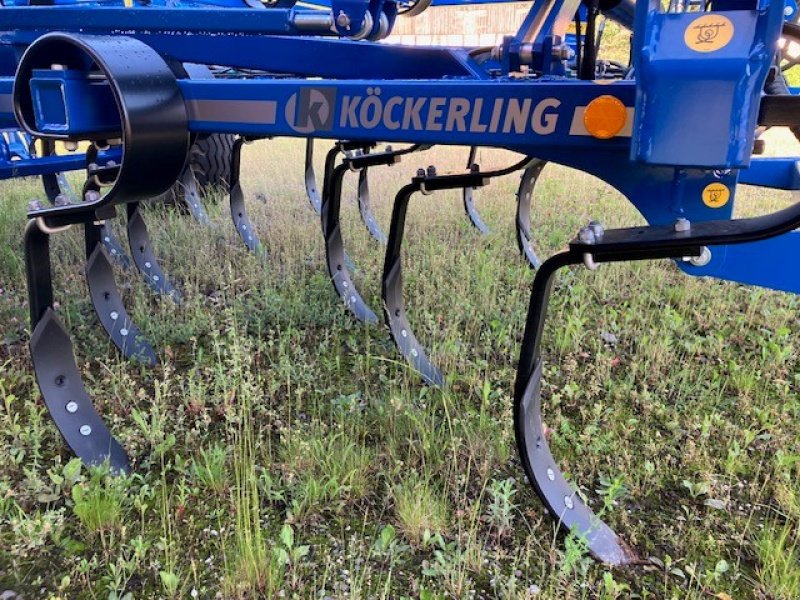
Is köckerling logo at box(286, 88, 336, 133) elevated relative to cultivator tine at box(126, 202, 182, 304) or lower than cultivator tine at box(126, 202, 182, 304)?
elevated

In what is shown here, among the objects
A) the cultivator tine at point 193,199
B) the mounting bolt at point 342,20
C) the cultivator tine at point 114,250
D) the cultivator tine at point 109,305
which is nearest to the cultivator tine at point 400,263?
the mounting bolt at point 342,20

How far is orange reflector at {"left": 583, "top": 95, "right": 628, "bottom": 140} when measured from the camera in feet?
4.61

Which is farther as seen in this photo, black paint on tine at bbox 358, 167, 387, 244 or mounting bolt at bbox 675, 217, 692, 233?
black paint on tine at bbox 358, 167, 387, 244

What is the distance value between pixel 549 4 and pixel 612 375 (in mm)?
1464

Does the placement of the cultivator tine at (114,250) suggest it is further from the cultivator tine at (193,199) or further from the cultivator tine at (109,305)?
the cultivator tine at (109,305)

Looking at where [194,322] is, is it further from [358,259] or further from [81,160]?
[81,160]

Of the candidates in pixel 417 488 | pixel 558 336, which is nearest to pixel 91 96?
pixel 417 488

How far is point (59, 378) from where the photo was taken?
199 cm

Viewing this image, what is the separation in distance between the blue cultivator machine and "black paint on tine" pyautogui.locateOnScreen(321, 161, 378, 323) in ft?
2.15

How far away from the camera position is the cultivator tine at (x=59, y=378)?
190 centimetres

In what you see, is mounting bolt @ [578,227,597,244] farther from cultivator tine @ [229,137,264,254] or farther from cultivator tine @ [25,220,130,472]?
cultivator tine @ [229,137,264,254]

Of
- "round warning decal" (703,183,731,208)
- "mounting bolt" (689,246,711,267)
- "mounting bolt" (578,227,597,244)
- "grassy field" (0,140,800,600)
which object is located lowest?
"grassy field" (0,140,800,600)

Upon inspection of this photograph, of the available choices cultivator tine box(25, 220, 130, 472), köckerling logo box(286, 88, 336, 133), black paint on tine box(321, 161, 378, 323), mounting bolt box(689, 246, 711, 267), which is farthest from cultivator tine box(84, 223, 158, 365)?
mounting bolt box(689, 246, 711, 267)

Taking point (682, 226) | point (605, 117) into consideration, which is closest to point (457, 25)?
point (605, 117)
